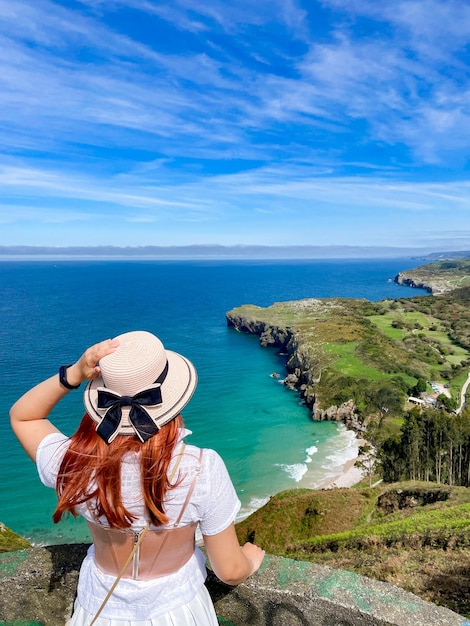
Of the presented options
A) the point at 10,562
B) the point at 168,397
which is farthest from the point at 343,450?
the point at 168,397

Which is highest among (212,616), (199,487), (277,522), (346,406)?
(199,487)

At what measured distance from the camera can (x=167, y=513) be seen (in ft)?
7.57

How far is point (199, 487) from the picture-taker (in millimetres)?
2264

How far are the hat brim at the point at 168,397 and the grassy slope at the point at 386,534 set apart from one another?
20.8 ft

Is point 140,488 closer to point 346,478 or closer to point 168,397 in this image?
point 168,397

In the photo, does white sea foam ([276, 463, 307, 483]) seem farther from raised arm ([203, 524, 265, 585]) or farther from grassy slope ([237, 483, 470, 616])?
raised arm ([203, 524, 265, 585])

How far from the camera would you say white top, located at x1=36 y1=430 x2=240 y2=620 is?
7.41 feet

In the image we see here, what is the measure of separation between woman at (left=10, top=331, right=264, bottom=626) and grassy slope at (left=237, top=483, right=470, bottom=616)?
5.70 meters

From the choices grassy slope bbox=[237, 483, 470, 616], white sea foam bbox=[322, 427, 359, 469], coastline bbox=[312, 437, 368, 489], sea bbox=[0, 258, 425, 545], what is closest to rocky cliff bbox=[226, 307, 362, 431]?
sea bbox=[0, 258, 425, 545]

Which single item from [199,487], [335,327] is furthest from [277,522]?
[335,327]

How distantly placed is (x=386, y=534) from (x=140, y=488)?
39.6ft

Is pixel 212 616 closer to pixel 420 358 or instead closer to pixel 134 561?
pixel 134 561

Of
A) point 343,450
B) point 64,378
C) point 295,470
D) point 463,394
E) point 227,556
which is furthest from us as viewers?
point 463,394

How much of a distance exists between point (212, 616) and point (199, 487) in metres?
1.10
